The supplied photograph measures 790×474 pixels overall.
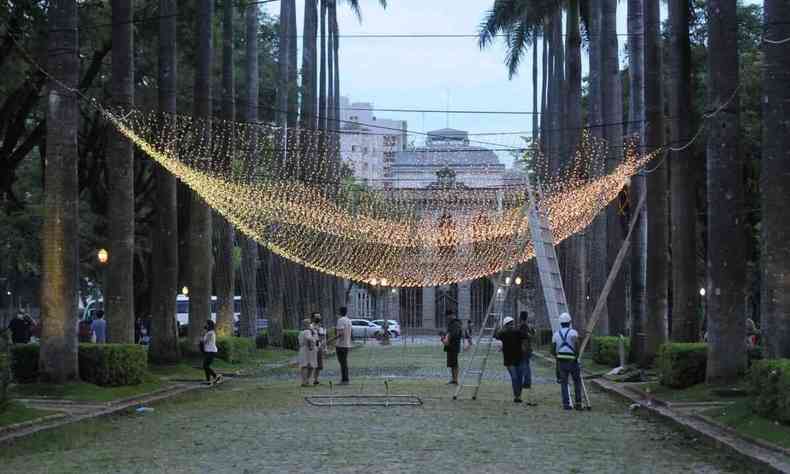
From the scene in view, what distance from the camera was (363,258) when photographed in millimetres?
51750

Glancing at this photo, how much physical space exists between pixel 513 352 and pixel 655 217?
5809mm

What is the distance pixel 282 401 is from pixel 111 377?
312 cm

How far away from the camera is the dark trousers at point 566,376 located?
68.1 ft

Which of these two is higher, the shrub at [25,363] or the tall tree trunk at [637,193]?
the tall tree trunk at [637,193]

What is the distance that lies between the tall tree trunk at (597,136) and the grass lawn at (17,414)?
71.9 ft

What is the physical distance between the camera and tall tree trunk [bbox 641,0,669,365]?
26953 millimetres

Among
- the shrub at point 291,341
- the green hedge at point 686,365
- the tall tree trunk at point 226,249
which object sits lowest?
the shrub at point 291,341

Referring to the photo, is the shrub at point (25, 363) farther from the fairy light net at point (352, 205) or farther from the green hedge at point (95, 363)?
the fairy light net at point (352, 205)

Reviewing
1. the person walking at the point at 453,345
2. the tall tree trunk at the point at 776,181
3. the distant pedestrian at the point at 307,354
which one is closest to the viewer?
the tall tree trunk at the point at 776,181

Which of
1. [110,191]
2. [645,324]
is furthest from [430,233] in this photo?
[110,191]

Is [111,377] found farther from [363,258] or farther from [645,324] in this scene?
[363,258]

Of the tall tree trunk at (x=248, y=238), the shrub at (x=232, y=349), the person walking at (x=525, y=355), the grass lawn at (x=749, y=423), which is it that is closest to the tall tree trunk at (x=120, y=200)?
the person walking at (x=525, y=355)

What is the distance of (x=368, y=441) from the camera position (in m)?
15.5

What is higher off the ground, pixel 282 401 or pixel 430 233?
pixel 430 233
